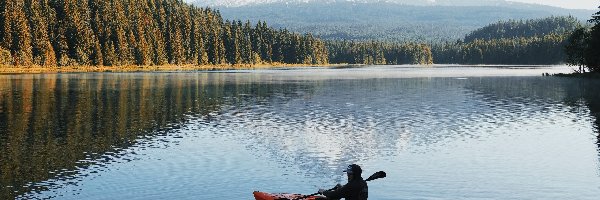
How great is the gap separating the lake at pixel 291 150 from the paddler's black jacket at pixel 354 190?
4.76 m

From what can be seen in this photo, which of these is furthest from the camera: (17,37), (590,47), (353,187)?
(17,37)

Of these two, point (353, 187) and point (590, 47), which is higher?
point (590, 47)

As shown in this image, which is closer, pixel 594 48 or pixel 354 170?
pixel 354 170

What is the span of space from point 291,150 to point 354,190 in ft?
50.9

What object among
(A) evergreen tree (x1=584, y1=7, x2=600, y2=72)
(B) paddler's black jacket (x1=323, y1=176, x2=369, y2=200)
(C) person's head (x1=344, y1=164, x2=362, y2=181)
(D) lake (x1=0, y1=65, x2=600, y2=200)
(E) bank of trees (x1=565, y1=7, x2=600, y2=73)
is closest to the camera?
(C) person's head (x1=344, y1=164, x2=362, y2=181)

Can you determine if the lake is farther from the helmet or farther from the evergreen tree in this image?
the evergreen tree

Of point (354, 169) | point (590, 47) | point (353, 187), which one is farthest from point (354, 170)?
point (590, 47)

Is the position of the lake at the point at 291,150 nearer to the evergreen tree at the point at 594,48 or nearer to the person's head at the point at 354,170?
the person's head at the point at 354,170

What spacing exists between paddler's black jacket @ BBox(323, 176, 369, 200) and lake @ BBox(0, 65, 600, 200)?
4.76 m

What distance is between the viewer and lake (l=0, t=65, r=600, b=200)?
2572 centimetres

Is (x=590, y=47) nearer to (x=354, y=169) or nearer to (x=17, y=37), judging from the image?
(x=354, y=169)

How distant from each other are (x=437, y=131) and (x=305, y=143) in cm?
1031

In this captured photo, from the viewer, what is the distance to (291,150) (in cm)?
3494

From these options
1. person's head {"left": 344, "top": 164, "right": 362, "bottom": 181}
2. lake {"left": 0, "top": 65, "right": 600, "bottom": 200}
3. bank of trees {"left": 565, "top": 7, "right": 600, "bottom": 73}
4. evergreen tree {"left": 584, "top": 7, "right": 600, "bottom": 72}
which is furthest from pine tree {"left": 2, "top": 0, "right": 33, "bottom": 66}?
person's head {"left": 344, "top": 164, "right": 362, "bottom": 181}
